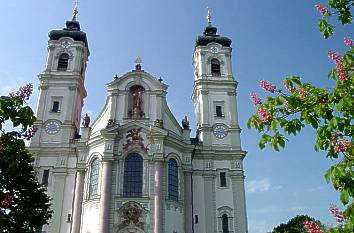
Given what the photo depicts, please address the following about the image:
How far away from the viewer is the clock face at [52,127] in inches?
1514

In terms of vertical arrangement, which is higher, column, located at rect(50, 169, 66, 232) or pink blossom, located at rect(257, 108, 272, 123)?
column, located at rect(50, 169, 66, 232)

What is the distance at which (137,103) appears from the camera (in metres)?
37.2

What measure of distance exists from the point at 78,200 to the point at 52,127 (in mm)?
8054

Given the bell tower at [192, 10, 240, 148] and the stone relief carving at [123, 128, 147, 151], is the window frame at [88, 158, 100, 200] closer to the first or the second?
the stone relief carving at [123, 128, 147, 151]

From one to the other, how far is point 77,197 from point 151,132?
839 centimetres

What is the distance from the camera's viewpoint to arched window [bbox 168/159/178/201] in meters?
34.3

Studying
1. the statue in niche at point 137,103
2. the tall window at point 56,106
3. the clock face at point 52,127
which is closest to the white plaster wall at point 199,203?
the statue in niche at point 137,103

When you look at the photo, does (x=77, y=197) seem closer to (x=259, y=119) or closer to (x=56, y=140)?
(x=56, y=140)

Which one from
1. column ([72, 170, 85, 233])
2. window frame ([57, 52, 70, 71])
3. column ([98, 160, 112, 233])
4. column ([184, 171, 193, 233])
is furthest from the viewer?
window frame ([57, 52, 70, 71])

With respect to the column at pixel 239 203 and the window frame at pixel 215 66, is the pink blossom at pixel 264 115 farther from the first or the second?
the window frame at pixel 215 66

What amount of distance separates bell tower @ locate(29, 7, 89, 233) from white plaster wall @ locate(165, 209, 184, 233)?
835cm

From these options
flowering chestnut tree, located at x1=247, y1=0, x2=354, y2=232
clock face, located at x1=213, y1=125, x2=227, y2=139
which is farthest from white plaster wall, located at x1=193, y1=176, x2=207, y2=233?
flowering chestnut tree, located at x1=247, y1=0, x2=354, y2=232

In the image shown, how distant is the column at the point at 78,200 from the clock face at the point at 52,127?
16.8 feet

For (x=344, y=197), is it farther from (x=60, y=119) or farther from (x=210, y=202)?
(x=60, y=119)
